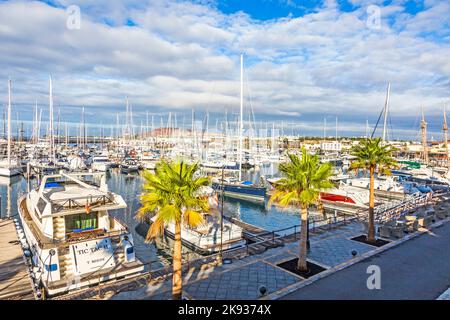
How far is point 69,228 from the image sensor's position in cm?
1930

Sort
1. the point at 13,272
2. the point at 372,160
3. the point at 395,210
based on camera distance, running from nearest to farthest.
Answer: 1. the point at 13,272
2. the point at 372,160
3. the point at 395,210

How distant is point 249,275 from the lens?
15078 millimetres

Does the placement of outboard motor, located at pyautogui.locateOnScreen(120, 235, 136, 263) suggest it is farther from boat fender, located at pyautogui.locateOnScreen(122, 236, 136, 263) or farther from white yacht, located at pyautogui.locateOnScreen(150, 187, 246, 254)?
white yacht, located at pyautogui.locateOnScreen(150, 187, 246, 254)

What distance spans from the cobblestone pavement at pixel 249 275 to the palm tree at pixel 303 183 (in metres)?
1.71

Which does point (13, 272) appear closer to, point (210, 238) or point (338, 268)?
point (210, 238)

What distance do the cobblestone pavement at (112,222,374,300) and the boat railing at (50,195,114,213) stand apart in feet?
26.2

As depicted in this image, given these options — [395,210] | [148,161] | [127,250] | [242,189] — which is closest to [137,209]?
[242,189]

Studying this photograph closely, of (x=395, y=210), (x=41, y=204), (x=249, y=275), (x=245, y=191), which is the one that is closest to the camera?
(x=249, y=275)

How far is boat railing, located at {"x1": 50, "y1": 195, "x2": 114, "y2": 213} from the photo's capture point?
18688mm

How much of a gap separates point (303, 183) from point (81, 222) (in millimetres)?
14315

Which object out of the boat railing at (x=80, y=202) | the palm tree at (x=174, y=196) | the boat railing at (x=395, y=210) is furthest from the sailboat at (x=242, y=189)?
the palm tree at (x=174, y=196)

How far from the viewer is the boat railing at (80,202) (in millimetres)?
18688
